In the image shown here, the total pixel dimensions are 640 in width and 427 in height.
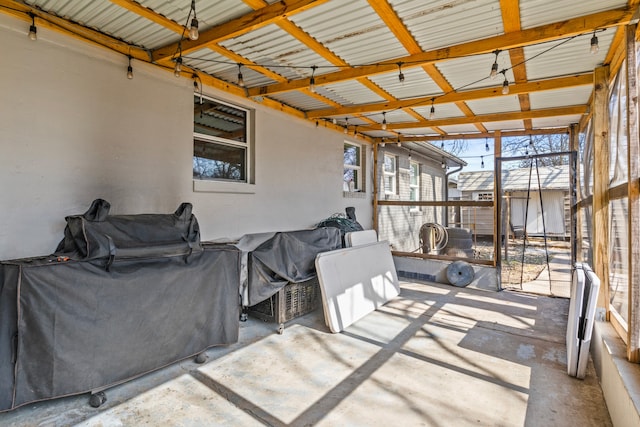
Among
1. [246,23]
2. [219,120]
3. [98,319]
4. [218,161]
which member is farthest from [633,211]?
[219,120]

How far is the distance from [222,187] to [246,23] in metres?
2.14

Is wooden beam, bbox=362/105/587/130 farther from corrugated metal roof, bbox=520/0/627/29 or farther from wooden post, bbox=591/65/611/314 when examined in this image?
corrugated metal roof, bbox=520/0/627/29

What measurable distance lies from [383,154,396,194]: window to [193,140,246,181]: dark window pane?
4819 millimetres

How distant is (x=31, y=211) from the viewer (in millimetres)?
2855

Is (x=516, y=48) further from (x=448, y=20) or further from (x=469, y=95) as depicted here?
(x=469, y=95)

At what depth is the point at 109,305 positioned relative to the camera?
2.39 metres

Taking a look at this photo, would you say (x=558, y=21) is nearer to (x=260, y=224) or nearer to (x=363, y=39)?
(x=363, y=39)

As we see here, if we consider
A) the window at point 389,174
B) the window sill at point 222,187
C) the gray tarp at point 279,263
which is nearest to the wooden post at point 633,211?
the gray tarp at point 279,263

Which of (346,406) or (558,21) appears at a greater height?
(558,21)

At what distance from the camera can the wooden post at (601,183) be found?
3258 millimetres

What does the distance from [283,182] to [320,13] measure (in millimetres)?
2920

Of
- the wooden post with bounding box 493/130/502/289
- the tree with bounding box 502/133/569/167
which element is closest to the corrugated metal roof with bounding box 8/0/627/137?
the wooden post with bounding box 493/130/502/289

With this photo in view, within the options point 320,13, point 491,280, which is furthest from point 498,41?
point 491,280

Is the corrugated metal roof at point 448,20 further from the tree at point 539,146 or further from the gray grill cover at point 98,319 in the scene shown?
the tree at point 539,146
